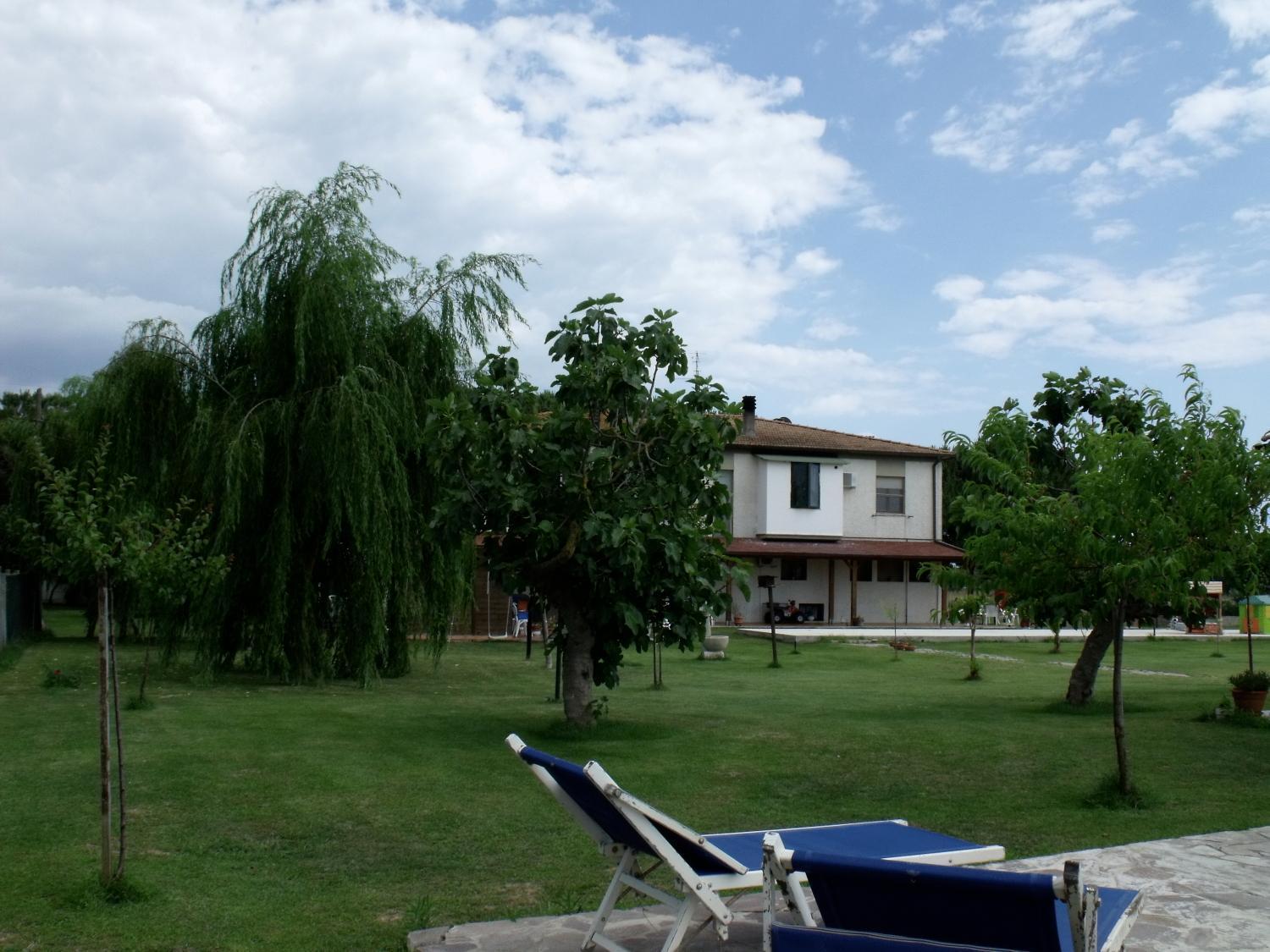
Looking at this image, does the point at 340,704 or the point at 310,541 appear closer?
the point at 340,704

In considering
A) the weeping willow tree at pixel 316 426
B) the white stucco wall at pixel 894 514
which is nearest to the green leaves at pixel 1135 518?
the weeping willow tree at pixel 316 426

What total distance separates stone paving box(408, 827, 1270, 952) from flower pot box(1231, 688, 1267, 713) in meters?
8.62

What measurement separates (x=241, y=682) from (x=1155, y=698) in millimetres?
13291

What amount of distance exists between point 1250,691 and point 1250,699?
0.31ft

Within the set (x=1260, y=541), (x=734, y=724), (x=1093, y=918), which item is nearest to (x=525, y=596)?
(x=734, y=724)

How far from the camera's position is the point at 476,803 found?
8.86 m

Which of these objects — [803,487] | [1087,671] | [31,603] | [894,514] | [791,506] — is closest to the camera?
[1087,671]

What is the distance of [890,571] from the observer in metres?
42.6

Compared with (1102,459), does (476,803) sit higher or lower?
lower

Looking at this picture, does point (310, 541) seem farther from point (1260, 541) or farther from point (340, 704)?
point (1260, 541)

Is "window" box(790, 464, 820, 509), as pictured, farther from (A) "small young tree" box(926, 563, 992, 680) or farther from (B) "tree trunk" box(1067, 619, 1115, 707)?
(A) "small young tree" box(926, 563, 992, 680)

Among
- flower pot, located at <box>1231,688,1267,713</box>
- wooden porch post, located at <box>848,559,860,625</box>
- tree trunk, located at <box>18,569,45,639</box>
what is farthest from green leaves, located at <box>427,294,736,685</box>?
wooden porch post, located at <box>848,559,860,625</box>

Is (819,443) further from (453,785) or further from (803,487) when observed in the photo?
(453,785)

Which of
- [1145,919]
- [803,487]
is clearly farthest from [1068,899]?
[803,487]
